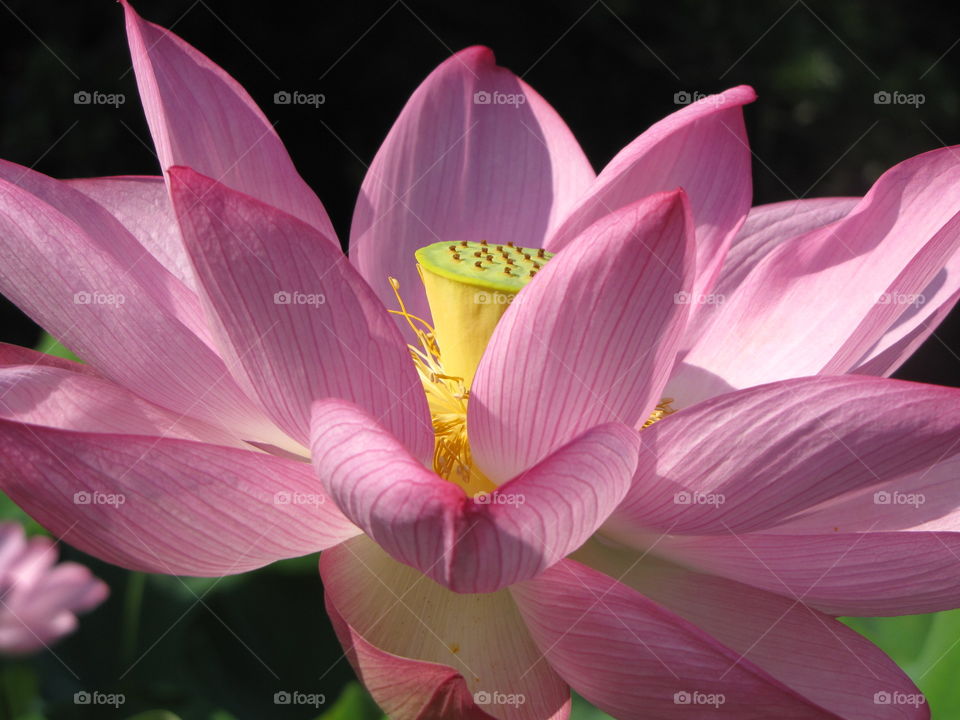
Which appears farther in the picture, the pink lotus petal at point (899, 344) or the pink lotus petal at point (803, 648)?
the pink lotus petal at point (899, 344)

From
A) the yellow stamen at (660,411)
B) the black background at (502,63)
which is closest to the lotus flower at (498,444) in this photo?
the yellow stamen at (660,411)

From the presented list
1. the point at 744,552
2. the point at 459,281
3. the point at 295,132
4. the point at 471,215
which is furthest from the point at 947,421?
the point at 295,132

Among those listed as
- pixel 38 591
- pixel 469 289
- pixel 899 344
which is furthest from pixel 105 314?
pixel 899 344

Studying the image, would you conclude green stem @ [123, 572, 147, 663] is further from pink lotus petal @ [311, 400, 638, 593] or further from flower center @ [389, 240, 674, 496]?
pink lotus petal @ [311, 400, 638, 593]

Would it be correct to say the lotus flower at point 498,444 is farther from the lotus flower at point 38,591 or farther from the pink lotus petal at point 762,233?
the lotus flower at point 38,591

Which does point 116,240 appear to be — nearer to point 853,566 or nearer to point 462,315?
point 462,315

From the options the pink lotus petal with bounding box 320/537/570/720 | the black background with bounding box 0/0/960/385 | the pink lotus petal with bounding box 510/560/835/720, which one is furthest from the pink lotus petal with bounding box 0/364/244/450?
the black background with bounding box 0/0/960/385

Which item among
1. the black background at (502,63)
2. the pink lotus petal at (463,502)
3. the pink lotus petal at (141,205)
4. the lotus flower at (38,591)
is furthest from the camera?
the black background at (502,63)

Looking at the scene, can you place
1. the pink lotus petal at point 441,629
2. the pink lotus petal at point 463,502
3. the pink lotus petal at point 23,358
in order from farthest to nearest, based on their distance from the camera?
the pink lotus petal at point 23,358
the pink lotus petal at point 441,629
the pink lotus petal at point 463,502
